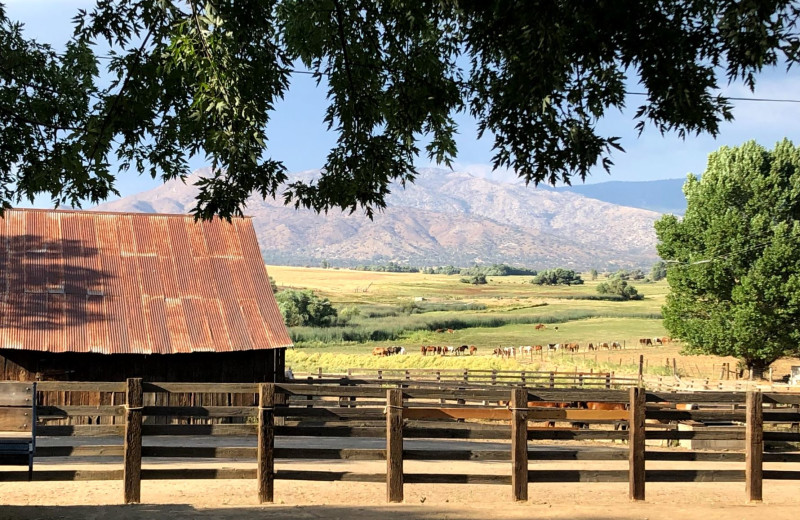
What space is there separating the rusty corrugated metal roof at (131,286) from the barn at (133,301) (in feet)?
0.10

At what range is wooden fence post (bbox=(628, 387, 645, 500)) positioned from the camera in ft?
36.5

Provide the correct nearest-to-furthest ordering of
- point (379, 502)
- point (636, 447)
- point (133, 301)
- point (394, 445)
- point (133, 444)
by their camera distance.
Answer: point (133, 444) → point (394, 445) → point (636, 447) → point (379, 502) → point (133, 301)

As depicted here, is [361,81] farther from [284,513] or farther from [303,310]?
[303,310]

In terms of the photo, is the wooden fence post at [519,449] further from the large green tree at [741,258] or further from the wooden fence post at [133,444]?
the large green tree at [741,258]

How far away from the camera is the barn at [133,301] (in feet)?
85.0

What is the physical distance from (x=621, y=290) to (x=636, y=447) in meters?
145

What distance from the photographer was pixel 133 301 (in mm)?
27578

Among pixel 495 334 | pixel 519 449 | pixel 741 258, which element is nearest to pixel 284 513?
pixel 519 449

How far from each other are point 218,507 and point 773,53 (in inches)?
299

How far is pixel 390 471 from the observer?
10.8 m

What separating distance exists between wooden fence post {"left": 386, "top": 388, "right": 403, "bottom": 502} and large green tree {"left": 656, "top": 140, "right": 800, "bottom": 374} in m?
38.0

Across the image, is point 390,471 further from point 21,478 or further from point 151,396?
point 151,396

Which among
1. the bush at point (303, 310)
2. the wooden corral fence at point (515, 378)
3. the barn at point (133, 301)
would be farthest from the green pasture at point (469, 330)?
the barn at point (133, 301)

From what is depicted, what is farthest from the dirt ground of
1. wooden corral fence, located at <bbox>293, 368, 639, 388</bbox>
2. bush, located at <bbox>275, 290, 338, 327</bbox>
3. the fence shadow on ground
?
bush, located at <bbox>275, 290, 338, 327</bbox>
